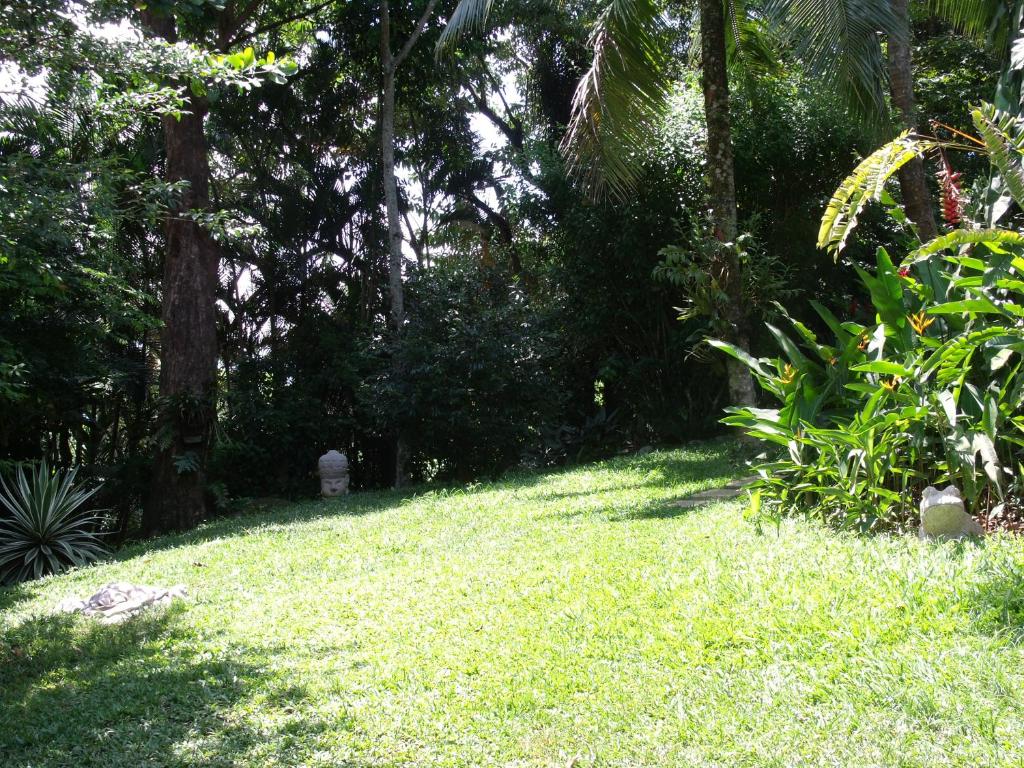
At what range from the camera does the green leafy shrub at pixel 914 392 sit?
202 inches

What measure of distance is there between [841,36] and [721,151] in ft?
5.83

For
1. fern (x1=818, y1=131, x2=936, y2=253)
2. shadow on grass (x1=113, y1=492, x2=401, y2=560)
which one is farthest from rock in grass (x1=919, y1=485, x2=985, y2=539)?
shadow on grass (x1=113, y1=492, x2=401, y2=560)

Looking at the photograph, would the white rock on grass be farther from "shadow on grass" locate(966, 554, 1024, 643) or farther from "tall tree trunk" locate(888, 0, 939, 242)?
"tall tree trunk" locate(888, 0, 939, 242)

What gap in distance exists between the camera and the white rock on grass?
6.02 metres

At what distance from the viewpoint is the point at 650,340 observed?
1423 centimetres

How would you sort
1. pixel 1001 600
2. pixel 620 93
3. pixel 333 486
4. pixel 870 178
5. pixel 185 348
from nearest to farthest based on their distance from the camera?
pixel 1001 600 < pixel 870 178 < pixel 620 93 < pixel 185 348 < pixel 333 486

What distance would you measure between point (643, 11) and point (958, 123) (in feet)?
24.0

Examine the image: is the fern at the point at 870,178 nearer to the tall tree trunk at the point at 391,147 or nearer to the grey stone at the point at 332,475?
the tall tree trunk at the point at 391,147

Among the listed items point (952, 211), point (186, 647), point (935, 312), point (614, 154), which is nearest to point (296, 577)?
point (186, 647)

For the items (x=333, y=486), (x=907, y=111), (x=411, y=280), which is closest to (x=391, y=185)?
(x=411, y=280)

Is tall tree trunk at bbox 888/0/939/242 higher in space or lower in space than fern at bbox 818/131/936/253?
higher

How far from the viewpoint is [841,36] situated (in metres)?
8.13

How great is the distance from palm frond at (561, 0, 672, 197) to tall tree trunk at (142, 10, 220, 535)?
5.91m

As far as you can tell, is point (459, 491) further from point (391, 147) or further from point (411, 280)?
point (391, 147)
